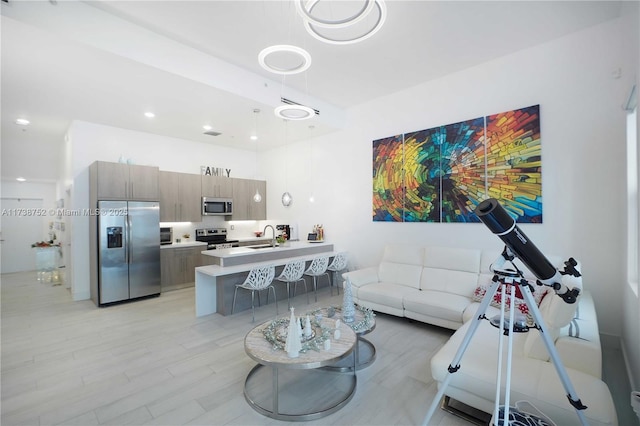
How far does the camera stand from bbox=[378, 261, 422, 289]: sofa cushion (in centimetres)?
412

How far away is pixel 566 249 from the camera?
3.37 meters

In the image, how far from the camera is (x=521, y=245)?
4.70 feet

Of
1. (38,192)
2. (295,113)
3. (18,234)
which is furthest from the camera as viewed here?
(38,192)

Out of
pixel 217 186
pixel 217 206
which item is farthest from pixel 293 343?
pixel 217 186

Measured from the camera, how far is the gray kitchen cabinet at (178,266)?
5504 millimetres

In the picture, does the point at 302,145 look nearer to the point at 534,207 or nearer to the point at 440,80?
the point at 440,80

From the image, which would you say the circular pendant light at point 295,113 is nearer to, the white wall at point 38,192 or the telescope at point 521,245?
the telescope at point 521,245

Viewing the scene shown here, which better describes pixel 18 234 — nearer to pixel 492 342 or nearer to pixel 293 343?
pixel 293 343

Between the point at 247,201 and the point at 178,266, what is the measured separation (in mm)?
2212

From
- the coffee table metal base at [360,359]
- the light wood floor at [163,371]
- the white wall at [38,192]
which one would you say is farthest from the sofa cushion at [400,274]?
the white wall at [38,192]

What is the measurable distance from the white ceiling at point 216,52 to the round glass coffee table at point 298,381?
3.17m

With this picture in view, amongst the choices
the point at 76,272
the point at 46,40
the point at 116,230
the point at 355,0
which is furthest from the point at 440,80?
the point at 76,272

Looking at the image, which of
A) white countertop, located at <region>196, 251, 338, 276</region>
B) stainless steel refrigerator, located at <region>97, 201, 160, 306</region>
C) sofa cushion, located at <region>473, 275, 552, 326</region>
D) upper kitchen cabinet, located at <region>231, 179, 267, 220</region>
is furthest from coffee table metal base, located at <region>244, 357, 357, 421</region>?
upper kitchen cabinet, located at <region>231, 179, 267, 220</region>

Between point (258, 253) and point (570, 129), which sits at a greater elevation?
point (570, 129)
